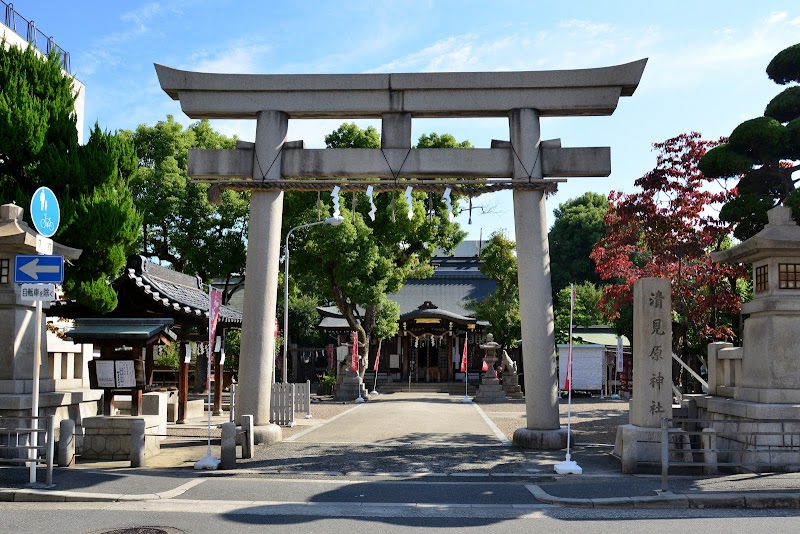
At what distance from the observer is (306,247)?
31.2 meters

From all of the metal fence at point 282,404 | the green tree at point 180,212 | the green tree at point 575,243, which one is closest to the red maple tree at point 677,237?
the metal fence at point 282,404

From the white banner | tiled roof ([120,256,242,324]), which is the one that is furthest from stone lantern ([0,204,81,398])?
tiled roof ([120,256,242,324])

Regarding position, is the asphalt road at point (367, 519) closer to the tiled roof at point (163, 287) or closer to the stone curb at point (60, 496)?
the stone curb at point (60, 496)

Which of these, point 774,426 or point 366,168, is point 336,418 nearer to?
point 366,168

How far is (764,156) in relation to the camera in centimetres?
1492

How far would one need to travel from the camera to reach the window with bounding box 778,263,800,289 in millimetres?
11828

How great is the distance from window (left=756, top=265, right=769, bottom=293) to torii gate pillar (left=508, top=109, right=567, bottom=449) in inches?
148

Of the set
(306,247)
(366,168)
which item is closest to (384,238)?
(306,247)

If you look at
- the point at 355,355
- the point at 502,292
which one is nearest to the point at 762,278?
the point at 355,355

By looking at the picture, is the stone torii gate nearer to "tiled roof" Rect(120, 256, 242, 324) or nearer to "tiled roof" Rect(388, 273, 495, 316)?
"tiled roof" Rect(120, 256, 242, 324)

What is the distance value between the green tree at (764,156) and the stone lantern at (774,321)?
126 inches

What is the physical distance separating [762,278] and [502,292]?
26146mm

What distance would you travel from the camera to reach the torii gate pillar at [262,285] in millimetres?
14422

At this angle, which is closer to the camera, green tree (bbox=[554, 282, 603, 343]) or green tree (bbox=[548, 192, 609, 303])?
green tree (bbox=[554, 282, 603, 343])
